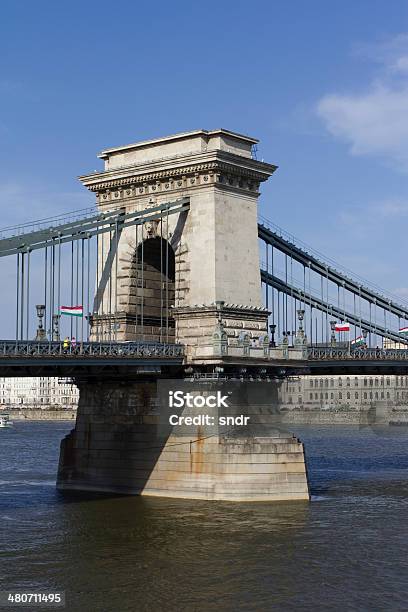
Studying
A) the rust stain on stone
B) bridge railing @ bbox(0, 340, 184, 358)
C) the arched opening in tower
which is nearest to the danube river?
the rust stain on stone

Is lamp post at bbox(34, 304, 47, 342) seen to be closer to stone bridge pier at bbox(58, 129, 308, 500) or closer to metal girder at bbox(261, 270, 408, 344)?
stone bridge pier at bbox(58, 129, 308, 500)

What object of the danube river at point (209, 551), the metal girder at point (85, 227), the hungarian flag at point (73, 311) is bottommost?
the danube river at point (209, 551)

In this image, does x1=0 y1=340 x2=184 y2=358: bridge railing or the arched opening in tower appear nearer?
x1=0 y1=340 x2=184 y2=358: bridge railing

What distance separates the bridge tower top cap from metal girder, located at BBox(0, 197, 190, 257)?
3388mm

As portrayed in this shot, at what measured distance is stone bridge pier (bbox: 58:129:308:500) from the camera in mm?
58500

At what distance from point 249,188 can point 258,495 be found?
2057cm

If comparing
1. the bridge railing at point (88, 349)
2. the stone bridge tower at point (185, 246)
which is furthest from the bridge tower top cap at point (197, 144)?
the bridge railing at point (88, 349)

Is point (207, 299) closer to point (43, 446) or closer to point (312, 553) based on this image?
point (312, 553)

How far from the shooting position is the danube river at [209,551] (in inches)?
1475

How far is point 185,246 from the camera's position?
211ft

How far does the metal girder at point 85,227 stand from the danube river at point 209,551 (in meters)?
15.0

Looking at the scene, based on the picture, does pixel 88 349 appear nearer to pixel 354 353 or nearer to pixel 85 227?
pixel 85 227

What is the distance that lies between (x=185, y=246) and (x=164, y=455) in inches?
536

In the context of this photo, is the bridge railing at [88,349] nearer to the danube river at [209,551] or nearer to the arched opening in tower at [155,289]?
the arched opening in tower at [155,289]
